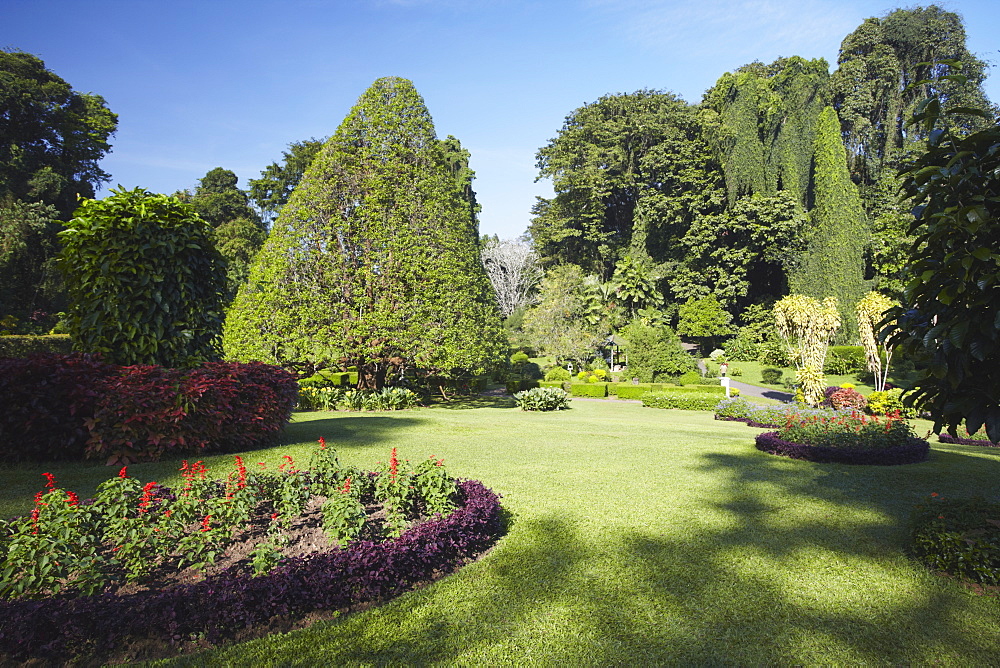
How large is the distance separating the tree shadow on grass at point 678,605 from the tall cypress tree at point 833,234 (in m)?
33.8

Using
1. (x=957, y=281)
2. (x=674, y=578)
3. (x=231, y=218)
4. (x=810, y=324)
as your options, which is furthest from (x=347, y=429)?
(x=231, y=218)

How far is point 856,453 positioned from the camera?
8945 millimetres

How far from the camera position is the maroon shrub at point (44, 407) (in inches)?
252

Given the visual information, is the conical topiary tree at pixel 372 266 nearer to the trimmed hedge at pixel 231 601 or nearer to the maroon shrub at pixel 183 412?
the maroon shrub at pixel 183 412

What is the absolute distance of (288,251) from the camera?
15055 mm

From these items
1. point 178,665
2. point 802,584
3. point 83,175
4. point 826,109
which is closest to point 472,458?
point 802,584

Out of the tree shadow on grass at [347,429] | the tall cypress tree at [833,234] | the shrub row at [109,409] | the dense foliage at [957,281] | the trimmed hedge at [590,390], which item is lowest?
the trimmed hedge at [590,390]

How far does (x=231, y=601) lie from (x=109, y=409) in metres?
4.61

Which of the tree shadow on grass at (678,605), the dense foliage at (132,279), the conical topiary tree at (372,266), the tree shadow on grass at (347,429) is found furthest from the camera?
the conical topiary tree at (372,266)

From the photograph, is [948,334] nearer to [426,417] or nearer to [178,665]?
[178,665]

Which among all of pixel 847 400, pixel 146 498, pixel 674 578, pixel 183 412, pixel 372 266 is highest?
pixel 372 266

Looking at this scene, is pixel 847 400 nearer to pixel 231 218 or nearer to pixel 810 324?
pixel 810 324

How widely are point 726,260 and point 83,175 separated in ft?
152

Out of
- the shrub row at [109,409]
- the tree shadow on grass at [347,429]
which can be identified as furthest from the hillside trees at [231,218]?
the shrub row at [109,409]
